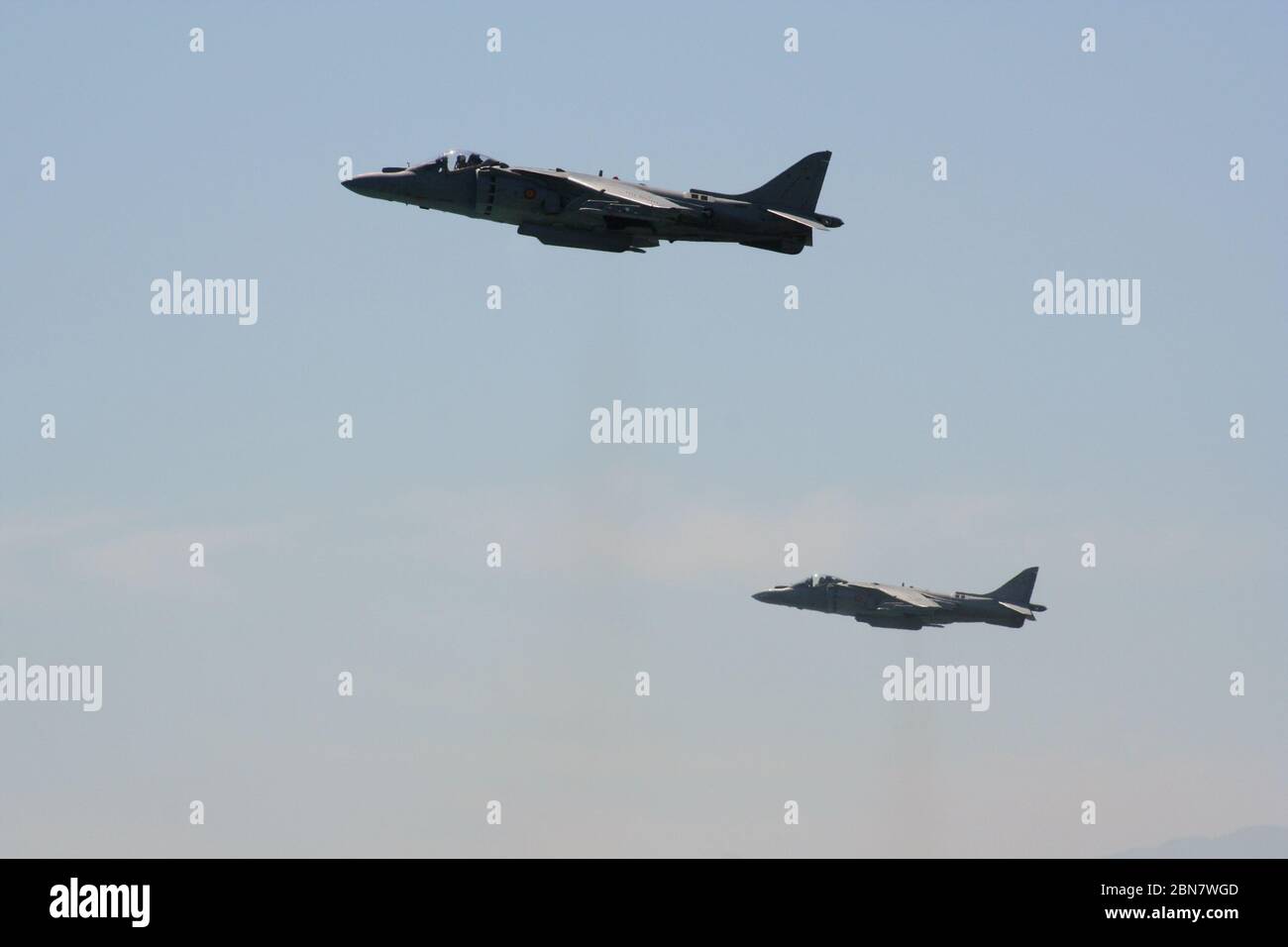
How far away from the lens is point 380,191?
4296 inches

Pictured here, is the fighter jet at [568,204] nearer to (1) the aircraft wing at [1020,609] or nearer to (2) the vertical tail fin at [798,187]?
(2) the vertical tail fin at [798,187]

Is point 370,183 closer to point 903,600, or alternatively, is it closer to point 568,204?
point 568,204

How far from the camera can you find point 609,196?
108 m

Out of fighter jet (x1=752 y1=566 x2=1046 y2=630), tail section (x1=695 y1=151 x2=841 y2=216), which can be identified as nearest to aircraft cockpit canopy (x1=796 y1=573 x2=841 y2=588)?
fighter jet (x1=752 y1=566 x2=1046 y2=630)

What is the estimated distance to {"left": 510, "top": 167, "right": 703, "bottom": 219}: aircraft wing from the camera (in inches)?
4220

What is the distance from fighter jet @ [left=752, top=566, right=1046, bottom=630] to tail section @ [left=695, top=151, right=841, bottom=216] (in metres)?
35.3

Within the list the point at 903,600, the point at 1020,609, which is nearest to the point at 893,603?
the point at 903,600

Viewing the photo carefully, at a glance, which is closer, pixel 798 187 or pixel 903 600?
pixel 798 187

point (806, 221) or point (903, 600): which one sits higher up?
point (806, 221)
